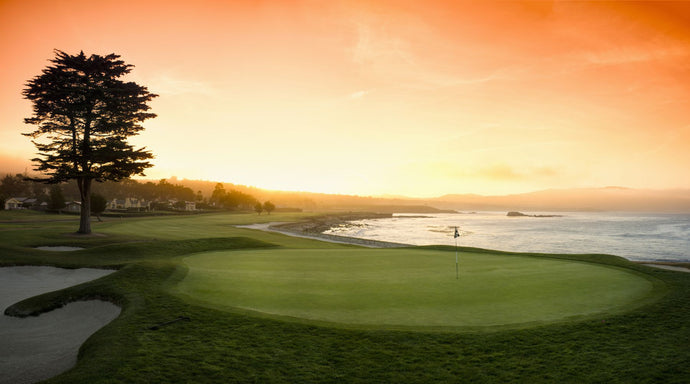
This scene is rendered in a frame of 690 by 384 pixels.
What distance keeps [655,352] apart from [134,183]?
173 metres

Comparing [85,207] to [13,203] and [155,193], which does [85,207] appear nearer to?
[13,203]

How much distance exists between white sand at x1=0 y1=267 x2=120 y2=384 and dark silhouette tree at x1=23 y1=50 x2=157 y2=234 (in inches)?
667

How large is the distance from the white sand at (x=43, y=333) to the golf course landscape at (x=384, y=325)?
41 centimetres

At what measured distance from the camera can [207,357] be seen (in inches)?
232

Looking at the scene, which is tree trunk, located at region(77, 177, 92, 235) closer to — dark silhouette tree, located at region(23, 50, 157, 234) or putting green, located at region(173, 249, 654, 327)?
dark silhouette tree, located at region(23, 50, 157, 234)

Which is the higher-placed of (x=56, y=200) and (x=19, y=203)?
(x=56, y=200)

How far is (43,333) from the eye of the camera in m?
8.16

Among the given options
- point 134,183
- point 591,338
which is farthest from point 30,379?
point 134,183

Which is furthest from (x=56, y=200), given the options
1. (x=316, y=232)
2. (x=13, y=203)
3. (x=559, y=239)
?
(x=559, y=239)

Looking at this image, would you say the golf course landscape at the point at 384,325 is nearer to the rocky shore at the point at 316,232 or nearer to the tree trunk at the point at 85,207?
the tree trunk at the point at 85,207

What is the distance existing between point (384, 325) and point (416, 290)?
9.45ft

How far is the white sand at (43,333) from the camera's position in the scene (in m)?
6.17

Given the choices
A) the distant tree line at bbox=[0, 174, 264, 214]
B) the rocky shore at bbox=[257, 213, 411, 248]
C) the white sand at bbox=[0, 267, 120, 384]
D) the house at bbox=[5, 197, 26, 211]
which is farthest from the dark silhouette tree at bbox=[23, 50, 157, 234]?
the house at bbox=[5, 197, 26, 211]

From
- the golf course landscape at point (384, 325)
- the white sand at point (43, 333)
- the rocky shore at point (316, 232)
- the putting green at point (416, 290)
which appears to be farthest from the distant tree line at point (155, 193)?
the golf course landscape at point (384, 325)
